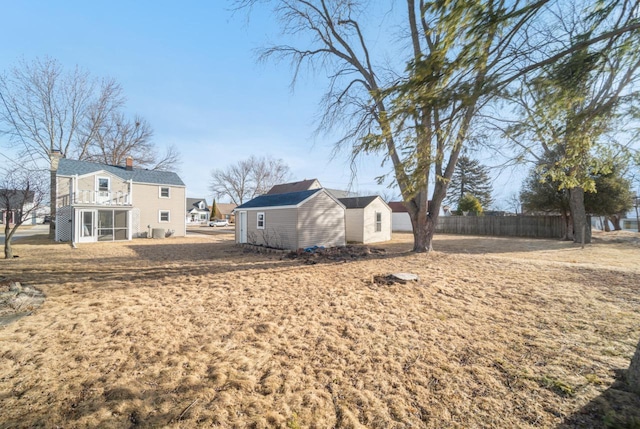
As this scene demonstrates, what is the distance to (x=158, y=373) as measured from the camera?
3023mm

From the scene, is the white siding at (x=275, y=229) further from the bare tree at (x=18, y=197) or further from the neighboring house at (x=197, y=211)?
the neighboring house at (x=197, y=211)

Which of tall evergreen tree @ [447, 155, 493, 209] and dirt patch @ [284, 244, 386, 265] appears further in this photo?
tall evergreen tree @ [447, 155, 493, 209]

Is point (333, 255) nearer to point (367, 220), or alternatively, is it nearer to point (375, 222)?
point (367, 220)

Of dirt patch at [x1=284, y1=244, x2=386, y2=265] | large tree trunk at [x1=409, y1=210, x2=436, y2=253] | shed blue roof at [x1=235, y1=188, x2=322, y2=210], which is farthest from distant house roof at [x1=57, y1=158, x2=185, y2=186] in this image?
large tree trunk at [x1=409, y1=210, x2=436, y2=253]

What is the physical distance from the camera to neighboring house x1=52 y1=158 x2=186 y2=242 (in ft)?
58.1

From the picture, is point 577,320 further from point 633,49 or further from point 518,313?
point 633,49

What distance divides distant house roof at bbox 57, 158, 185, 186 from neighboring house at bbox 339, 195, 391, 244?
15.4 meters

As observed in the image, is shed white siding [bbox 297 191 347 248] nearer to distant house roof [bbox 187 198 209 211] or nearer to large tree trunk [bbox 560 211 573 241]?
large tree trunk [bbox 560 211 573 241]

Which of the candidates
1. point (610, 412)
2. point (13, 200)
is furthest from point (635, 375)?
point (13, 200)

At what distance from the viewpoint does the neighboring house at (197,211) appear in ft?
188

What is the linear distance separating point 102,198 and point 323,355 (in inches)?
871

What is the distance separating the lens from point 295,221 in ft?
43.8

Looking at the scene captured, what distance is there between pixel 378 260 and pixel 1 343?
9276 mm

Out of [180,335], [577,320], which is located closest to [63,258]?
[180,335]
